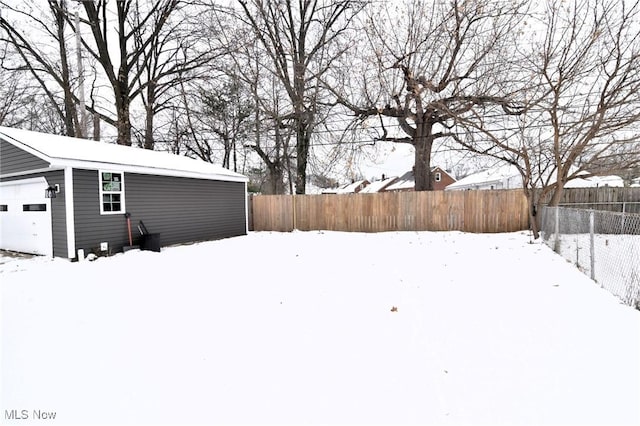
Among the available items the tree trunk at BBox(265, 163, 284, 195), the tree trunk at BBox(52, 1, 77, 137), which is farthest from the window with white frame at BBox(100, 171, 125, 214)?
the tree trunk at BBox(265, 163, 284, 195)

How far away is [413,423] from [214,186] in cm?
1069

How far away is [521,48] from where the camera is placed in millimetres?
8227

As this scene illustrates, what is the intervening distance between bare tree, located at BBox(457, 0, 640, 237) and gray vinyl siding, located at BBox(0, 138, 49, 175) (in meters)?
11.5

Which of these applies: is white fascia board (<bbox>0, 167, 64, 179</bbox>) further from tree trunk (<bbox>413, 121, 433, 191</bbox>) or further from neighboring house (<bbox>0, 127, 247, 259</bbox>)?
tree trunk (<bbox>413, 121, 433, 191</bbox>)

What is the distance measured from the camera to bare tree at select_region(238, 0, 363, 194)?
14.2m

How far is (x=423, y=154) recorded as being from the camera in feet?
43.0

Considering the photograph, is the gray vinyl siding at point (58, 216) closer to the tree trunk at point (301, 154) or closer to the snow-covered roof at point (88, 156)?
the snow-covered roof at point (88, 156)

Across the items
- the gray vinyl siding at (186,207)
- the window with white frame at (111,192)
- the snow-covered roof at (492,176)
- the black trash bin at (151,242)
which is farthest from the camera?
the snow-covered roof at (492,176)

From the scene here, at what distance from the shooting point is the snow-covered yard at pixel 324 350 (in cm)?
210

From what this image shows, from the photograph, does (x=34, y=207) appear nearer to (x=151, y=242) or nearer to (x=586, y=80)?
(x=151, y=242)

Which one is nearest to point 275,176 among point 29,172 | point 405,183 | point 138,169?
point 138,169

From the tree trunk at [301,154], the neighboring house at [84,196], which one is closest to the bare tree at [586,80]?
the tree trunk at [301,154]

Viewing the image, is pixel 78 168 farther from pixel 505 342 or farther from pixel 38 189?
pixel 505 342

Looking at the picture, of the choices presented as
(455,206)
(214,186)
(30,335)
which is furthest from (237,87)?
(30,335)
